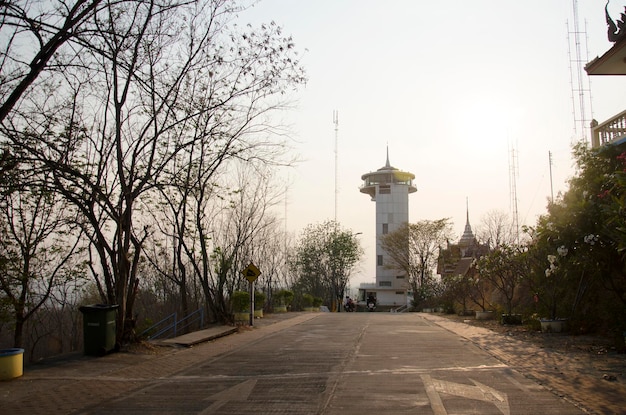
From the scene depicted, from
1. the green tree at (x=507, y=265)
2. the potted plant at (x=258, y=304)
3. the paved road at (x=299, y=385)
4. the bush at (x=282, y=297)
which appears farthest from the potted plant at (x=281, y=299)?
the paved road at (x=299, y=385)

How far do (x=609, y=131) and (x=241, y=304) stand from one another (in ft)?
51.4

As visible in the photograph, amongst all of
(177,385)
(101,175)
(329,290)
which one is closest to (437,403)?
(177,385)

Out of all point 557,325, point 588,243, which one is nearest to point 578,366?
point 588,243

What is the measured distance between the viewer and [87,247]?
20.5 meters

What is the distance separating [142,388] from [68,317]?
2007 cm

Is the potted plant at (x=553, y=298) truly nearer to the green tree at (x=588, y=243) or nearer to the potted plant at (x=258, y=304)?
the green tree at (x=588, y=243)

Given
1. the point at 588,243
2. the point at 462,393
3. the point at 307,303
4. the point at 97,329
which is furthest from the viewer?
the point at 307,303

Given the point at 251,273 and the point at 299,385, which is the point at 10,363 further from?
the point at 251,273

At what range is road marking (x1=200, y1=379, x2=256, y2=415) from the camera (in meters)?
7.87

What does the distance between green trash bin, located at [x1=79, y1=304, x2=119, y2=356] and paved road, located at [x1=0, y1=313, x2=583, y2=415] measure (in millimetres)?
585

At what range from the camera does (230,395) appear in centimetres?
866

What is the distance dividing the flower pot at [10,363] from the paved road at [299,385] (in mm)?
271

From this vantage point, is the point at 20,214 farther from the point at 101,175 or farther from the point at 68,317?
the point at 68,317

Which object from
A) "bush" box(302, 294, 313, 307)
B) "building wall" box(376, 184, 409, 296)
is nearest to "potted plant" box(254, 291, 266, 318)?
"bush" box(302, 294, 313, 307)
